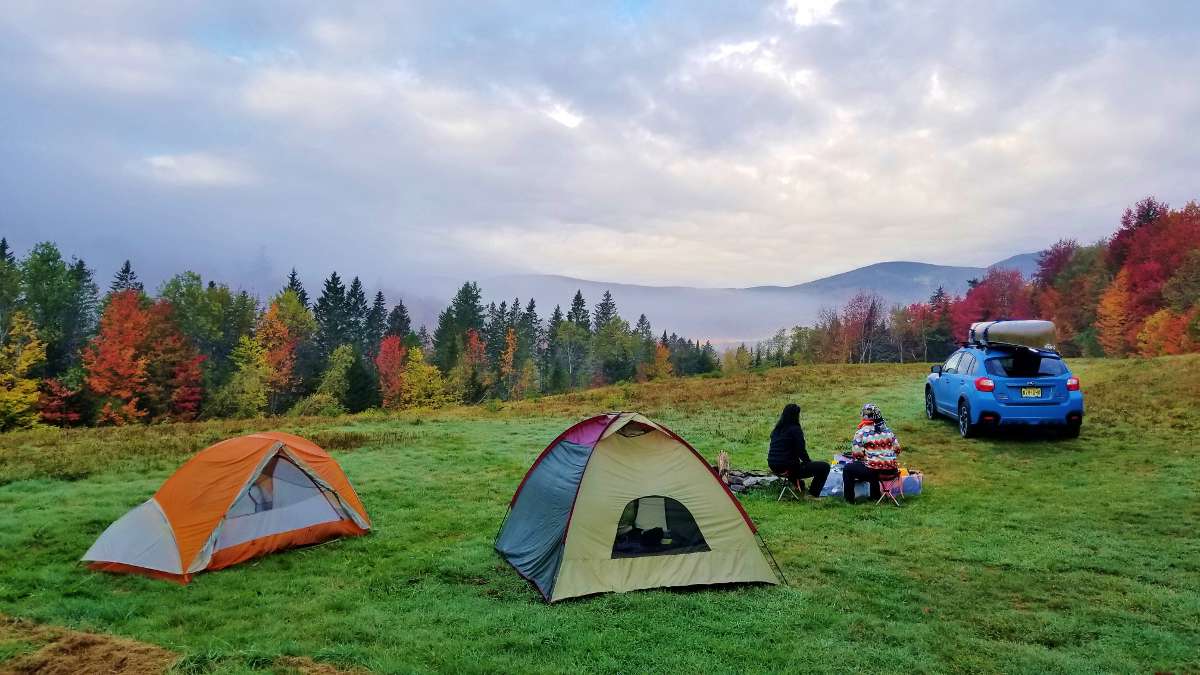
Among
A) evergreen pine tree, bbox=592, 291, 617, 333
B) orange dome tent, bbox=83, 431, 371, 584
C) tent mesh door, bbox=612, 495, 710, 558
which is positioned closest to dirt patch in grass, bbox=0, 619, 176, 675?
orange dome tent, bbox=83, 431, 371, 584

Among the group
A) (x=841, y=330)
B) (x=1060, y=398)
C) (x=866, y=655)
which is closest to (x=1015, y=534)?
(x=866, y=655)

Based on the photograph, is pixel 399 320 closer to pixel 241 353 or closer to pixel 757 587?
pixel 241 353

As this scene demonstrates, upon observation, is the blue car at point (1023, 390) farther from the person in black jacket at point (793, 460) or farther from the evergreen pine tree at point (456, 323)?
the evergreen pine tree at point (456, 323)

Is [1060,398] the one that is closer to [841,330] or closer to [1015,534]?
[1015,534]

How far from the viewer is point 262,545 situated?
927 cm

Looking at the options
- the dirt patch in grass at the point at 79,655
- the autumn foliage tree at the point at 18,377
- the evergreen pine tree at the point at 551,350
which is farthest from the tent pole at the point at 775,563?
the evergreen pine tree at the point at 551,350

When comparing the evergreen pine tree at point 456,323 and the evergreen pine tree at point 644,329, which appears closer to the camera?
the evergreen pine tree at point 456,323

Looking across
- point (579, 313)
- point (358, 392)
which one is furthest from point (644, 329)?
point (358, 392)

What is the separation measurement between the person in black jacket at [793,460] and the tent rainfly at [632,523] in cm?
374

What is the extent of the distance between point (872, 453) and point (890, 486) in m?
0.70

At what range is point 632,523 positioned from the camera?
312 inches

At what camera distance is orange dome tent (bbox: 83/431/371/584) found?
859 centimetres

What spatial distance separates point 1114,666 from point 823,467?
20.8 feet

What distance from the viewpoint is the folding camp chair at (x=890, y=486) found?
1138 centimetres
